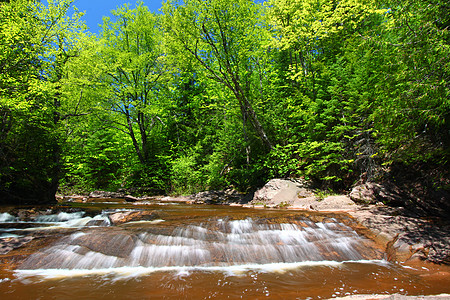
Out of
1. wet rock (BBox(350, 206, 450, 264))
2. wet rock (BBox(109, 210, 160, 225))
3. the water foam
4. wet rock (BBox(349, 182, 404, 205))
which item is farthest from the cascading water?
wet rock (BBox(349, 182, 404, 205))

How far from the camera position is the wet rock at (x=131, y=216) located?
6.87 m

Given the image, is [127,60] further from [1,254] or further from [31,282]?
[31,282]

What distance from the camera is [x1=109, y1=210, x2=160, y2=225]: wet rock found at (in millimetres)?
6867

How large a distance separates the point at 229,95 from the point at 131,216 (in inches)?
445

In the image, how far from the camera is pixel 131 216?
7.12 metres

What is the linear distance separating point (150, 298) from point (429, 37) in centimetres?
745

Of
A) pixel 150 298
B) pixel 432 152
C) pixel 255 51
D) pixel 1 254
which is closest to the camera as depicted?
pixel 150 298

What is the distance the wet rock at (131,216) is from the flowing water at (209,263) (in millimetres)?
348

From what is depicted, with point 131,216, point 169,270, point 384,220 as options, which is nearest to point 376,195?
point 384,220

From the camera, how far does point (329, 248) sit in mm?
5398

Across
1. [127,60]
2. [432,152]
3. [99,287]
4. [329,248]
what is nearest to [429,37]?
[432,152]

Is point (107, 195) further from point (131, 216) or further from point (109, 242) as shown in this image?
point (109, 242)

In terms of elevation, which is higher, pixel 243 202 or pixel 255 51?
pixel 255 51

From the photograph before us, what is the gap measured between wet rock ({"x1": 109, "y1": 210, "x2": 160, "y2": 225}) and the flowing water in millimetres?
348
